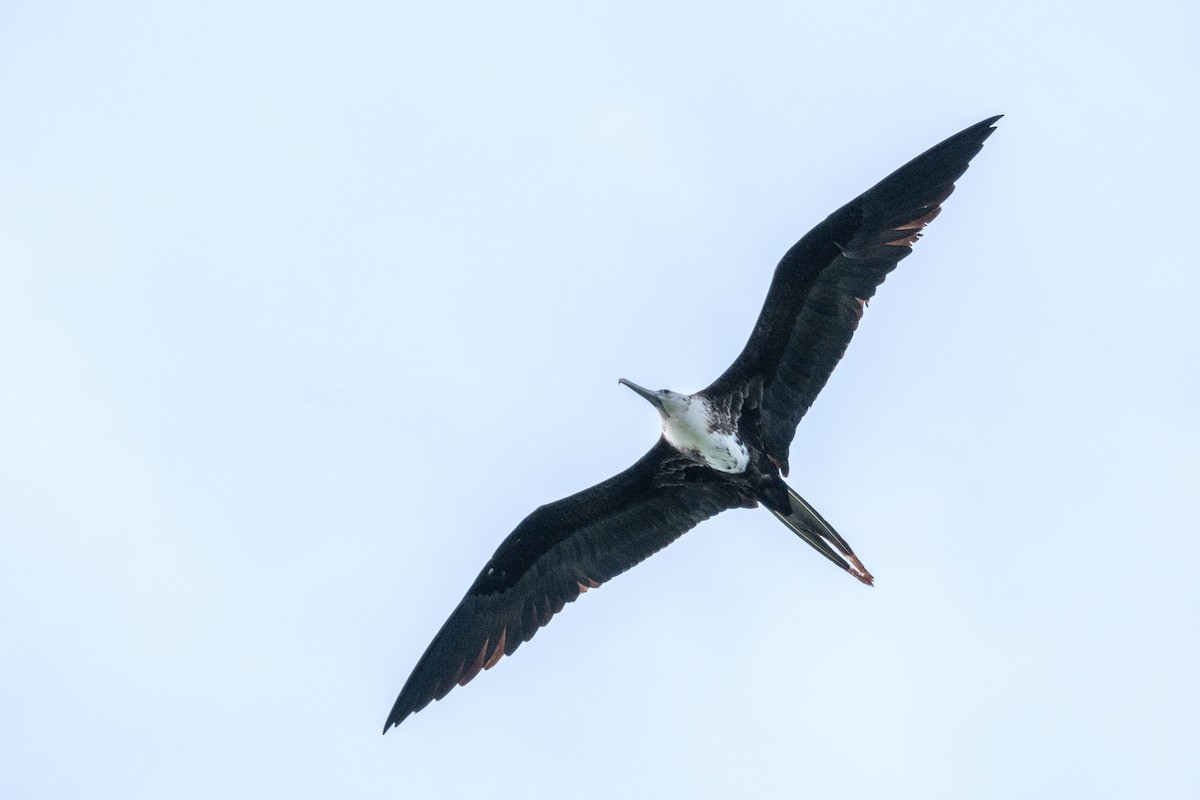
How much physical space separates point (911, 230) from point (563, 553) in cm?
498

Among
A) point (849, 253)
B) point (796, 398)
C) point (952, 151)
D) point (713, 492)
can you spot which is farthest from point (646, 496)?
point (952, 151)

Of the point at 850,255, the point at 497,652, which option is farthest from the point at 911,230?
the point at 497,652

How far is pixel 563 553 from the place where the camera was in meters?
15.9

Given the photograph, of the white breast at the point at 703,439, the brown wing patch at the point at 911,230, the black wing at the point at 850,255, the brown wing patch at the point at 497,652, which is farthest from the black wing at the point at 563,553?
the brown wing patch at the point at 911,230

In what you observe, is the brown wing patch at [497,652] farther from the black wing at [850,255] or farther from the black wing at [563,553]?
the black wing at [850,255]

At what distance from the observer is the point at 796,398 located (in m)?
15.1

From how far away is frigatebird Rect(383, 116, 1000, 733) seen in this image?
14727 millimetres

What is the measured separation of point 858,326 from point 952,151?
197 centimetres

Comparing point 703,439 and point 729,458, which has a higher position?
point 703,439

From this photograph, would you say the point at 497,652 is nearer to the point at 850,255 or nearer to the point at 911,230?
the point at 850,255

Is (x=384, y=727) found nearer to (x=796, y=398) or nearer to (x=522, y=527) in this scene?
(x=522, y=527)

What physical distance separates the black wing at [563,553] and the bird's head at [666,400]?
0.47 meters

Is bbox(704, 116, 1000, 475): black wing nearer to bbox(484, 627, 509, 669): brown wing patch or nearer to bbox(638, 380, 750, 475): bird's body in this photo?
bbox(638, 380, 750, 475): bird's body

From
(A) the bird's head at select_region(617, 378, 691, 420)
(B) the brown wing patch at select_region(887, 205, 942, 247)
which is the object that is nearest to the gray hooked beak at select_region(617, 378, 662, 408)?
(A) the bird's head at select_region(617, 378, 691, 420)
